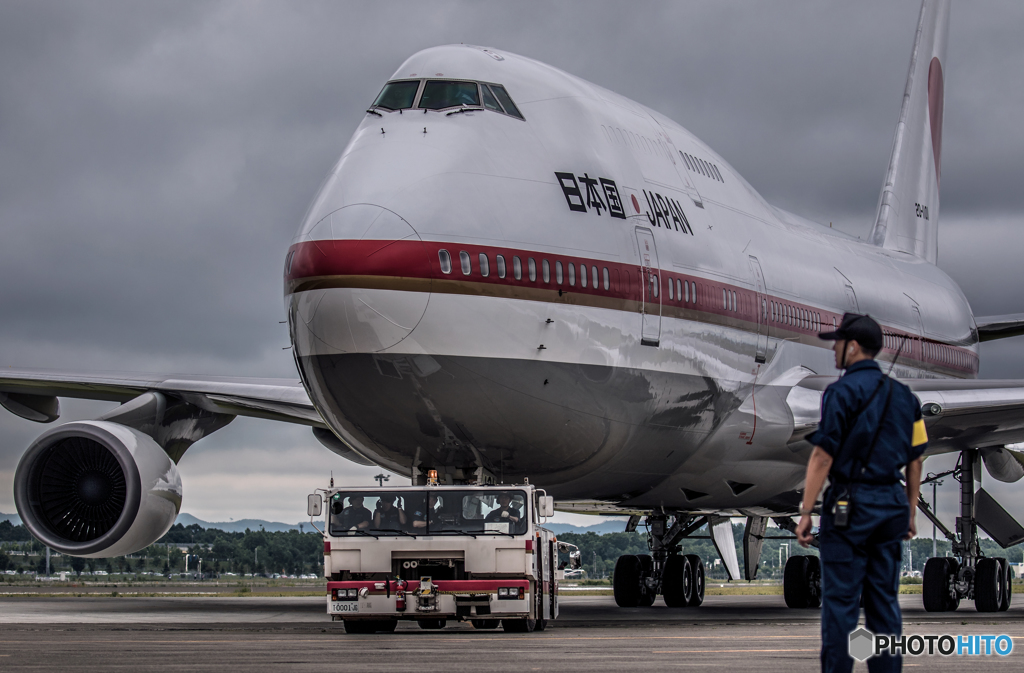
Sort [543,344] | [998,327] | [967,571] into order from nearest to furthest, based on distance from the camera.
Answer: [543,344] < [967,571] < [998,327]

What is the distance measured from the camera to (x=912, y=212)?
2728 cm

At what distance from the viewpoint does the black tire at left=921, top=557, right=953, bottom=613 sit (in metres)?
18.0

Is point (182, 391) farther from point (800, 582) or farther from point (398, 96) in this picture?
point (800, 582)

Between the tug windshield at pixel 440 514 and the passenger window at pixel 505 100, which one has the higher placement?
the passenger window at pixel 505 100

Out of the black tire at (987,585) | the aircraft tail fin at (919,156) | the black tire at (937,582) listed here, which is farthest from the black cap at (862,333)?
the aircraft tail fin at (919,156)

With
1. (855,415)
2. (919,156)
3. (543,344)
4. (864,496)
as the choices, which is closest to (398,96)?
(543,344)

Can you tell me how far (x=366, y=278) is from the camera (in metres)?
11.3

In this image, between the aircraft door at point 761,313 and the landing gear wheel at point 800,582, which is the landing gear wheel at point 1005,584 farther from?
the aircraft door at point 761,313

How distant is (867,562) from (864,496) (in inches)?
10.5

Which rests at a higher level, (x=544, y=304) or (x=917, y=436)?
(x=544, y=304)

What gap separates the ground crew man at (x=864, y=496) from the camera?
5.32 meters

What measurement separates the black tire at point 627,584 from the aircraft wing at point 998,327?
8.63 meters

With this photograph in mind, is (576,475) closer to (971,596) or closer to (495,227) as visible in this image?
(495,227)

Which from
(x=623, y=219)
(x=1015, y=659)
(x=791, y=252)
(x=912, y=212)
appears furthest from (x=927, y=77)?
(x=1015, y=659)
